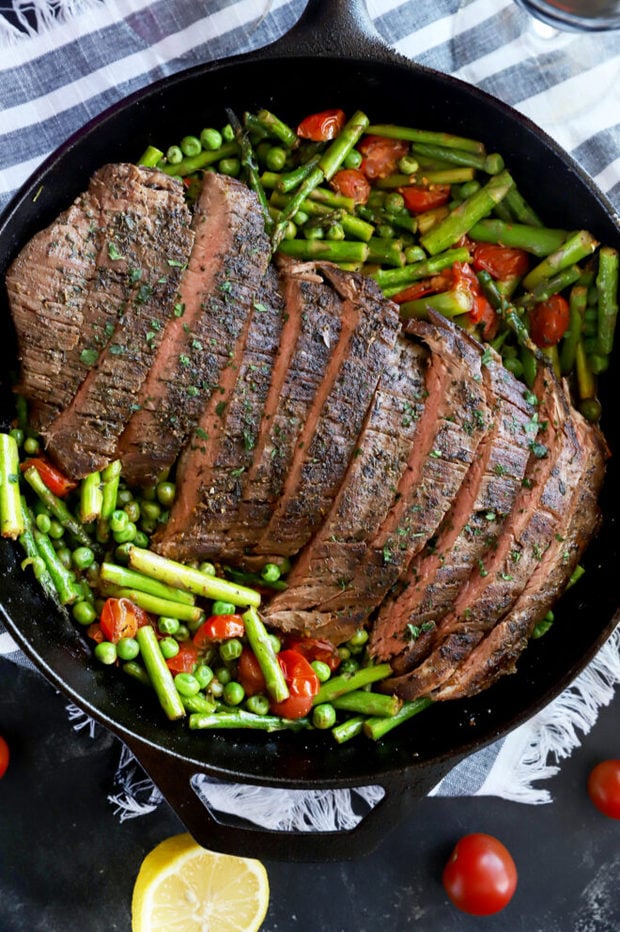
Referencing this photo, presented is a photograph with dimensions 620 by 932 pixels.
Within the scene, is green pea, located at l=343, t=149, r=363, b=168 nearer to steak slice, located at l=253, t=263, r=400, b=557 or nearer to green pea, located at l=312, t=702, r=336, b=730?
steak slice, located at l=253, t=263, r=400, b=557

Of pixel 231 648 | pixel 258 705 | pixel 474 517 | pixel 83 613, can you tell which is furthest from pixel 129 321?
pixel 258 705

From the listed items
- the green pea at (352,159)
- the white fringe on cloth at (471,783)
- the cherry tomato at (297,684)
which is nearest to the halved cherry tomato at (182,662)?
the cherry tomato at (297,684)

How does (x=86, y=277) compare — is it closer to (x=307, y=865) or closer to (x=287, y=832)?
(x=287, y=832)

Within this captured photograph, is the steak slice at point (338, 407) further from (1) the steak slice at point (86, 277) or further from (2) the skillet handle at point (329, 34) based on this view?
(2) the skillet handle at point (329, 34)

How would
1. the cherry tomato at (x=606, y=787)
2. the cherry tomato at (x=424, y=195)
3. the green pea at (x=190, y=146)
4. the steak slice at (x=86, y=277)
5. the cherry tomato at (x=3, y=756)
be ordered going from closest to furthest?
1. the steak slice at (x=86, y=277)
2. the green pea at (x=190, y=146)
3. the cherry tomato at (x=424, y=195)
4. the cherry tomato at (x=3, y=756)
5. the cherry tomato at (x=606, y=787)

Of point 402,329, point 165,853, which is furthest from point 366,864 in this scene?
point 402,329

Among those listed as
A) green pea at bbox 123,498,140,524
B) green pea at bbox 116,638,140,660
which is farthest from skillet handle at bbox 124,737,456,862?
green pea at bbox 123,498,140,524
